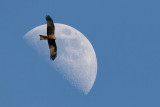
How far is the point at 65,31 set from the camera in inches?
2633

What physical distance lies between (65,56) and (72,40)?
2.57 meters

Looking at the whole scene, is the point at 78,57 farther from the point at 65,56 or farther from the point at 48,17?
the point at 48,17

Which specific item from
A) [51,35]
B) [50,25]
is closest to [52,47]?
[51,35]

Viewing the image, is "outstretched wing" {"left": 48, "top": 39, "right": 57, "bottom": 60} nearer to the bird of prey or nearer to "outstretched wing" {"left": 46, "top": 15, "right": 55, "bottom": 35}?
the bird of prey

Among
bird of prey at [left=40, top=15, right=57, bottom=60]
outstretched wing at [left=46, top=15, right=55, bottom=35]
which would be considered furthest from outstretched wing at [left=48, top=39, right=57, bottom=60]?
outstretched wing at [left=46, top=15, right=55, bottom=35]

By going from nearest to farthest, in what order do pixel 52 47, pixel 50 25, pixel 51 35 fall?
1. pixel 50 25
2. pixel 51 35
3. pixel 52 47

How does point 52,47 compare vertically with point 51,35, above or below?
below

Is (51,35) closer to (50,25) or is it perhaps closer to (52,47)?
(50,25)

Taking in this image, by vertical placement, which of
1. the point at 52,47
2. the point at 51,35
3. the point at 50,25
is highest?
the point at 50,25

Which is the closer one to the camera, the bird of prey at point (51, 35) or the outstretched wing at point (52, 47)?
the bird of prey at point (51, 35)

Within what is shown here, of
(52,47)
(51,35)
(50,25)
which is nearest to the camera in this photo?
(50,25)

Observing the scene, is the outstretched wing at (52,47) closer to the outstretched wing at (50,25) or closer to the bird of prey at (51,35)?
the bird of prey at (51,35)

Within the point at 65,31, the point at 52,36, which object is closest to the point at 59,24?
the point at 65,31

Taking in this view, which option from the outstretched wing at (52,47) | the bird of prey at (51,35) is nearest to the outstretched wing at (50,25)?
the bird of prey at (51,35)
